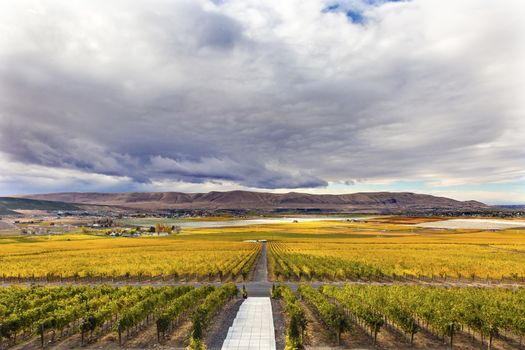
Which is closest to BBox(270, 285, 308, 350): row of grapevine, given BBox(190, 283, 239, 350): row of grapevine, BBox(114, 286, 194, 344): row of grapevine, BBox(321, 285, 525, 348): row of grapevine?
BBox(321, 285, 525, 348): row of grapevine

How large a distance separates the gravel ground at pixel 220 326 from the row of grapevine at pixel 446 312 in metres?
11.5

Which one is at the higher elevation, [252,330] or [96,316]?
[96,316]

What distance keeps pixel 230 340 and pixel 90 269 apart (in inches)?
1855

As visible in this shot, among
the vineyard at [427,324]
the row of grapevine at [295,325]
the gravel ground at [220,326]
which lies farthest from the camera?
the vineyard at [427,324]

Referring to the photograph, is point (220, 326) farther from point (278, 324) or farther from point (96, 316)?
point (96, 316)

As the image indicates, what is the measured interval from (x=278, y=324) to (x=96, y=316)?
15.7m

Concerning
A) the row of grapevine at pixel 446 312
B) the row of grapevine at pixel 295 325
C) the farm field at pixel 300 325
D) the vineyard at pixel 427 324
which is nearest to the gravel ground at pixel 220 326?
the farm field at pixel 300 325

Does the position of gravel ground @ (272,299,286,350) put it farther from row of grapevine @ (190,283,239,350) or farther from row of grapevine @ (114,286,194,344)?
row of grapevine @ (114,286,194,344)

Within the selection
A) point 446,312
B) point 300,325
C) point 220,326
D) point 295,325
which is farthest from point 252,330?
point 446,312

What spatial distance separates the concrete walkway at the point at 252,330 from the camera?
80.5 feet

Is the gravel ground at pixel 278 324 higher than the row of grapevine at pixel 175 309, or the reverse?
the row of grapevine at pixel 175 309

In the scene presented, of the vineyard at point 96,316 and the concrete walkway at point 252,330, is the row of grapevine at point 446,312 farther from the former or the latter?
the vineyard at point 96,316

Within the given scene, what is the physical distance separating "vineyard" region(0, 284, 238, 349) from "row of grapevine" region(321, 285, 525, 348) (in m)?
14.1

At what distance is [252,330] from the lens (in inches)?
1106
